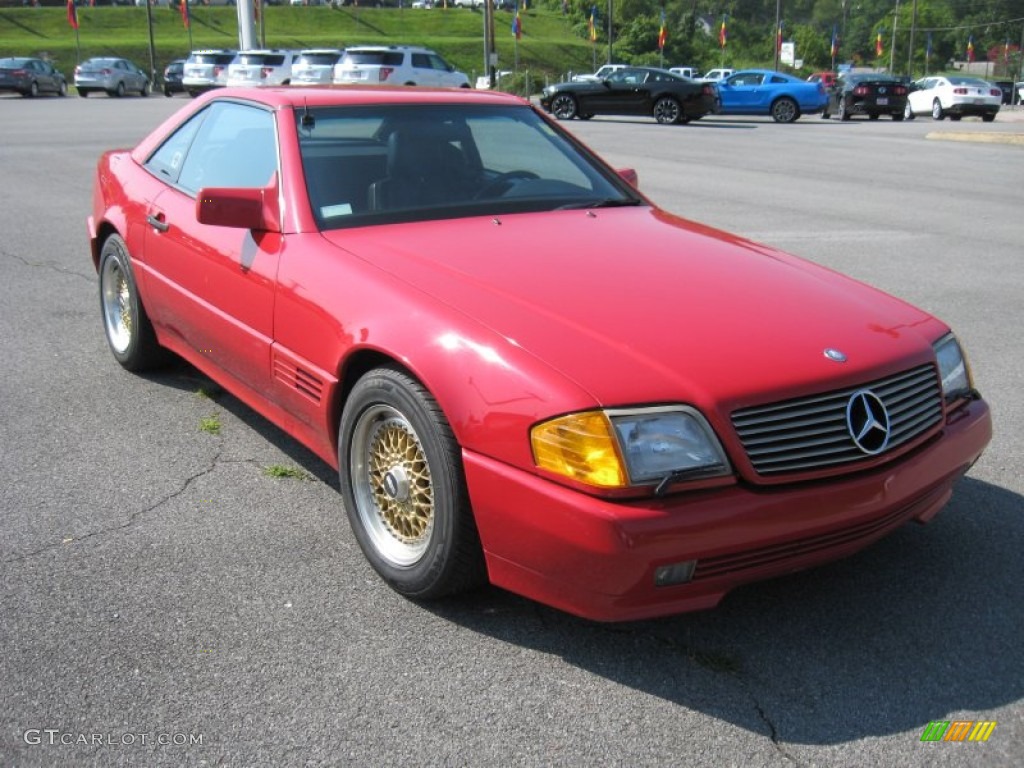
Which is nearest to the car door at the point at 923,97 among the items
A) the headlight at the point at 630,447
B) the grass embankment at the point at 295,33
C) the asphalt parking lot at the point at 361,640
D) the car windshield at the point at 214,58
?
the car windshield at the point at 214,58

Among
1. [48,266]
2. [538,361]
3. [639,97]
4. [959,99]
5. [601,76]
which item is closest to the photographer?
[538,361]

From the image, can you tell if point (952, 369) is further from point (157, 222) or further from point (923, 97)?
point (923, 97)

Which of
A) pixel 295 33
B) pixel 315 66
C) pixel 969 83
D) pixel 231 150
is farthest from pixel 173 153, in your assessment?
pixel 295 33

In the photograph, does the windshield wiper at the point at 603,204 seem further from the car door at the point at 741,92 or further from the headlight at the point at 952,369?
the car door at the point at 741,92

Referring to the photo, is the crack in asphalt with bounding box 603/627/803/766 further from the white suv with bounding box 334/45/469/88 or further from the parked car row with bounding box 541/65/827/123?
the white suv with bounding box 334/45/469/88

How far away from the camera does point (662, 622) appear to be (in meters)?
3.23

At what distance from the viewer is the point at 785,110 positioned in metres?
31.4

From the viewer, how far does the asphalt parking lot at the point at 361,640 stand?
2.67 m

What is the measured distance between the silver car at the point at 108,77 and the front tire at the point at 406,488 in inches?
1678

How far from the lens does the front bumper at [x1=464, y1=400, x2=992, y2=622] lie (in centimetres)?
271

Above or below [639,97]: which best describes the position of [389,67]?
above

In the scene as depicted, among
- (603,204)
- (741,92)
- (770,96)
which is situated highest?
(741,92)

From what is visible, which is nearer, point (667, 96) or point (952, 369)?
point (952, 369)

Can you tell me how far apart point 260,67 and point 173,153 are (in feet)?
95.8
